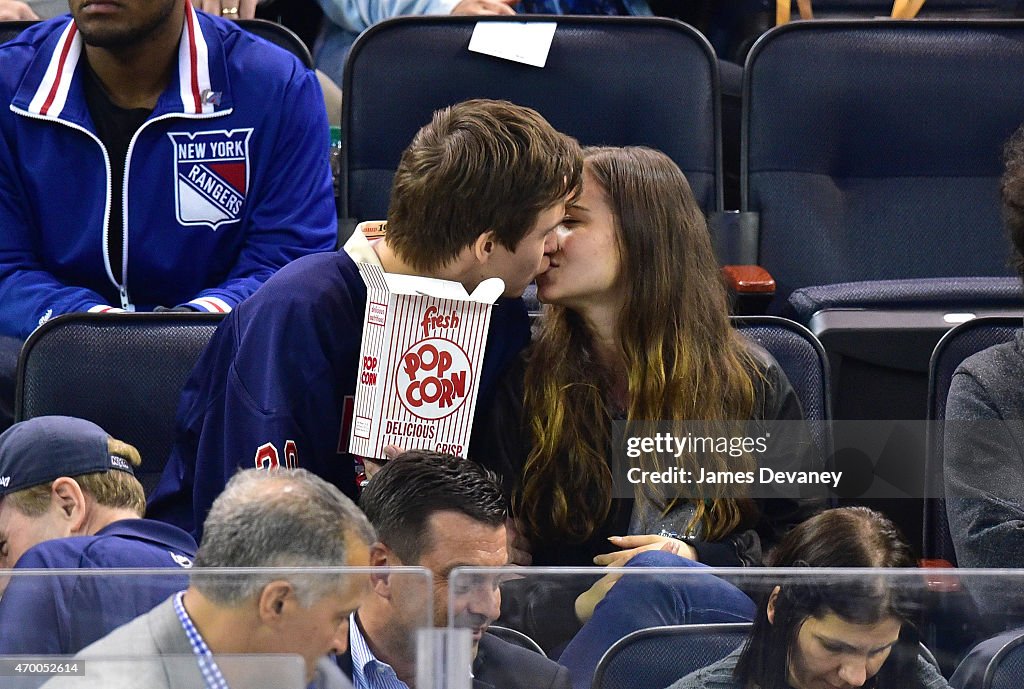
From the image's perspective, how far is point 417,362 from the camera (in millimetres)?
1724

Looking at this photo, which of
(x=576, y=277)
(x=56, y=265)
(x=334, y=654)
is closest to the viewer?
(x=334, y=654)

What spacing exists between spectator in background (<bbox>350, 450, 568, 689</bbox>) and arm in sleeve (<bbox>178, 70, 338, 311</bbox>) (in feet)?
2.73

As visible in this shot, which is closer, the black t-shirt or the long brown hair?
the long brown hair

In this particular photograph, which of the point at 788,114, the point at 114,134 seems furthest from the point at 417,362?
the point at 788,114

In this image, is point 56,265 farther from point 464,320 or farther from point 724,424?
point 724,424

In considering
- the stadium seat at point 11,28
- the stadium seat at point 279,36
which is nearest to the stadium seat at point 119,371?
the stadium seat at point 279,36

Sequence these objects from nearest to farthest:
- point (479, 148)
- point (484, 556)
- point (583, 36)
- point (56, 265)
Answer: point (484, 556) < point (479, 148) < point (56, 265) < point (583, 36)

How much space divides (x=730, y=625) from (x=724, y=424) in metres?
0.82

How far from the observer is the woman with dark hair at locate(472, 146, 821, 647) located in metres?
1.94

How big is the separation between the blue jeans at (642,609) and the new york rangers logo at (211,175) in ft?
4.80

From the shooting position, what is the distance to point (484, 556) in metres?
1.65

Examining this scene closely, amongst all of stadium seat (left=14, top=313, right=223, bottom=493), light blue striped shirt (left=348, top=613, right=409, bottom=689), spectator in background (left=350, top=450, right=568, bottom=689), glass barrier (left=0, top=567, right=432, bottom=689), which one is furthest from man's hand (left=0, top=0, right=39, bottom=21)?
light blue striped shirt (left=348, top=613, right=409, bottom=689)

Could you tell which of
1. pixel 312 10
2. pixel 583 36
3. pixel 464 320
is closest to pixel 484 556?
pixel 464 320

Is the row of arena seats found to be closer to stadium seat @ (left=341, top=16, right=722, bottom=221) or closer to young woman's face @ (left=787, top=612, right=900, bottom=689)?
stadium seat @ (left=341, top=16, right=722, bottom=221)
